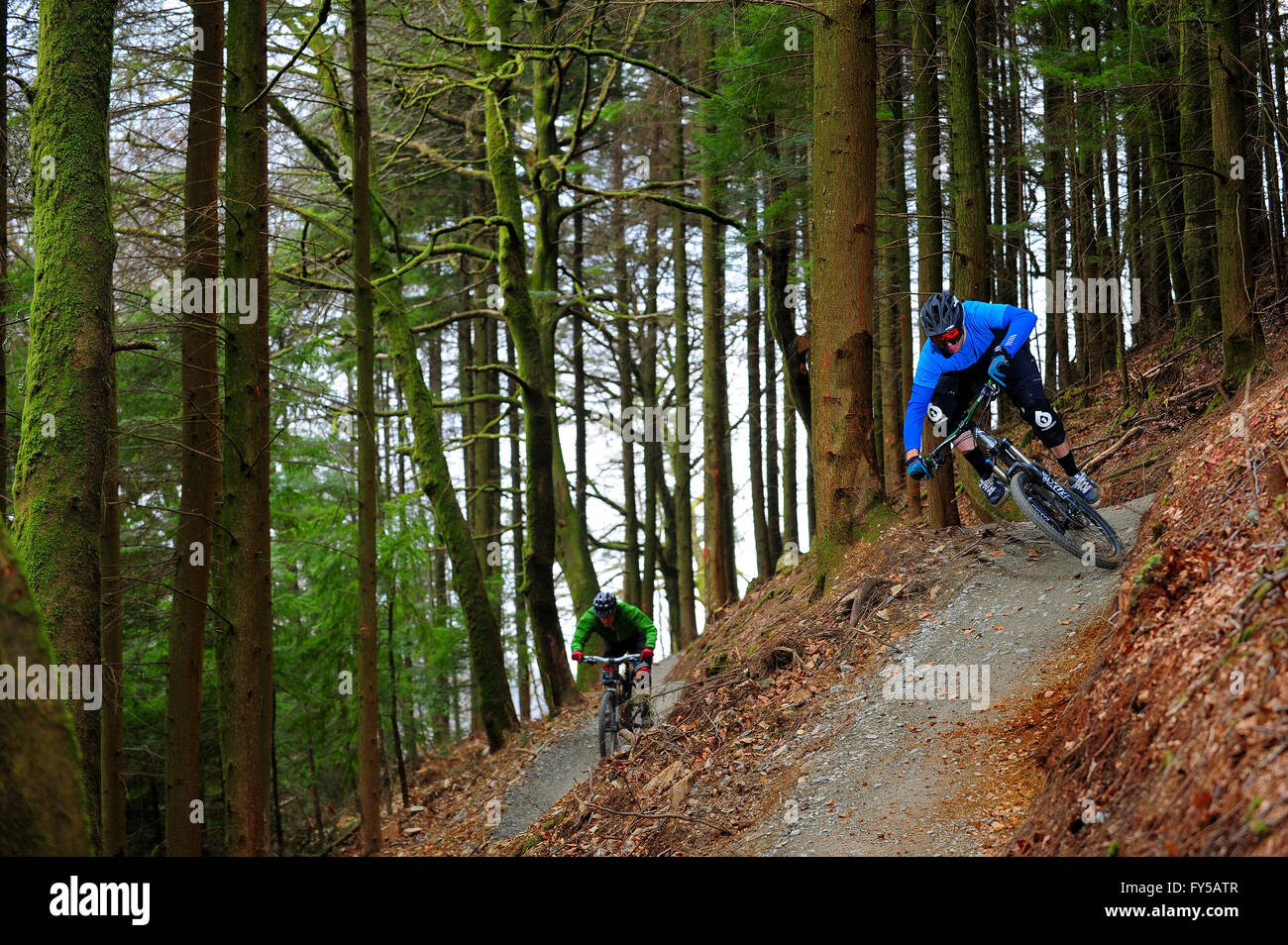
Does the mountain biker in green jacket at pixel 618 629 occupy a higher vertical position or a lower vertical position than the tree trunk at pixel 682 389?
lower

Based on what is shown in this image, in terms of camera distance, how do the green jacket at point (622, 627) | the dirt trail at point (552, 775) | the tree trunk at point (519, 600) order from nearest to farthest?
the green jacket at point (622, 627), the dirt trail at point (552, 775), the tree trunk at point (519, 600)

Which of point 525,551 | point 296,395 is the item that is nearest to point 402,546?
point 525,551

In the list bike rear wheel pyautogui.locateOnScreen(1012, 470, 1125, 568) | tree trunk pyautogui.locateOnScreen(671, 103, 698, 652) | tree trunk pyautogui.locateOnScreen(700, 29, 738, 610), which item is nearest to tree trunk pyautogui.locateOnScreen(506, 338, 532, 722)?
tree trunk pyautogui.locateOnScreen(671, 103, 698, 652)

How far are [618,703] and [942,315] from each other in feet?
18.8

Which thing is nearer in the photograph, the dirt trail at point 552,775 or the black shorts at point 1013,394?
the black shorts at point 1013,394

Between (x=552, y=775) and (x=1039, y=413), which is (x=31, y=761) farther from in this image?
(x=552, y=775)

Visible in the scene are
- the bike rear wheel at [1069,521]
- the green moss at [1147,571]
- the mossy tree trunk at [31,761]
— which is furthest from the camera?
the bike rear wheel at [1069,521]

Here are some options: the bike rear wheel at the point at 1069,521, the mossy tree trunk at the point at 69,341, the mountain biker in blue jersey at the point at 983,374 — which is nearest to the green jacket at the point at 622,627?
the mountain biker in blue jersey at the point at 983,374

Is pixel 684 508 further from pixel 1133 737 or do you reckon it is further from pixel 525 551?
pixel 1133 737

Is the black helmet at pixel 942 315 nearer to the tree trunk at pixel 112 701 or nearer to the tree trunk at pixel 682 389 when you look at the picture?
the tree trunk at pixel 112 701

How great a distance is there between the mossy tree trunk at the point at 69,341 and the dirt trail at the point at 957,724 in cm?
498

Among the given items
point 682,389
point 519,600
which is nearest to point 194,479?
point 682,389

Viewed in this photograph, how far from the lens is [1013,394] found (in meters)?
8.09

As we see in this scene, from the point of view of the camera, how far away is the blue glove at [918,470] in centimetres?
750
